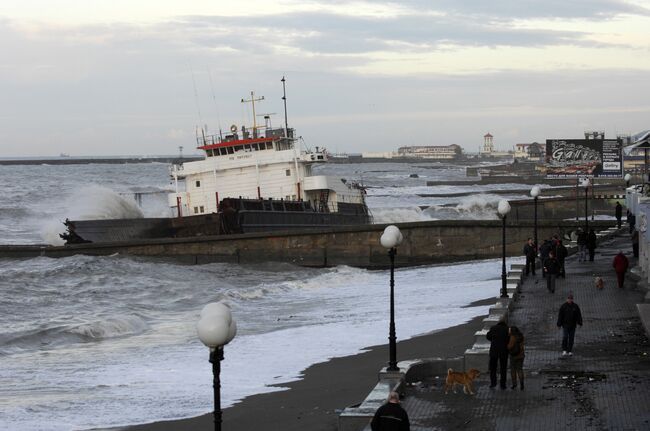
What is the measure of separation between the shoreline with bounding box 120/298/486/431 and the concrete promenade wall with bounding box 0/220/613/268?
65.8 feet

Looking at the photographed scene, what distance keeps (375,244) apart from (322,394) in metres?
25.3

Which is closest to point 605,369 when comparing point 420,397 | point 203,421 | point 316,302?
point 420,397

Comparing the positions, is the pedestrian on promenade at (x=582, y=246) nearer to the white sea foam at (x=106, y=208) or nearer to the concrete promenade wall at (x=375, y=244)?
the concrete promenade wall at (x=375, y=244)

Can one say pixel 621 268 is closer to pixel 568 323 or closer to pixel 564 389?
pixel 568 323

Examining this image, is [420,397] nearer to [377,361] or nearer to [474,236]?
[377,361]

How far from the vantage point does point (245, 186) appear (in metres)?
48.8

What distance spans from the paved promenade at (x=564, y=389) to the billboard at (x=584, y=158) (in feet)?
105

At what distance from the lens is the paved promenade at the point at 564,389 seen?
12.6m

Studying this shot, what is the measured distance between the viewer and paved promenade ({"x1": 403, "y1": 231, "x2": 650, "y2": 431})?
12617mm

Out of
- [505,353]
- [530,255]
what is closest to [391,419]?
[505,353]

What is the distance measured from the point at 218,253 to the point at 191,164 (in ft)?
25.6

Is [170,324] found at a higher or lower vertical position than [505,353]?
lower

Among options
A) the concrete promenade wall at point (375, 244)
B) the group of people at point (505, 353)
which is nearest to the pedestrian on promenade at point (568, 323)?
the group of people at point (505, 353)

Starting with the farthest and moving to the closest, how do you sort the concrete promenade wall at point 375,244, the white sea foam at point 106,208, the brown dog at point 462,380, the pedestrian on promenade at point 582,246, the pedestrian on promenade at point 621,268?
1. the white sea foam at point 106,208
2. the concrete promenade wall at point 375,244
3. the pedestrian on promenade at point 582,246
4. the pedestrian on promenade at point 621,268
5. the brown dog at point 462,380
